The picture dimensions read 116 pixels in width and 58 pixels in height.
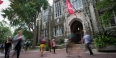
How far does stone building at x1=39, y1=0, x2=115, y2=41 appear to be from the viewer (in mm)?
14688

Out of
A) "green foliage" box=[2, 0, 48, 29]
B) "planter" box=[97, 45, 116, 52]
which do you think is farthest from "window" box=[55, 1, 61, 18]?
"planter" box=[97, 45, 116, 52]

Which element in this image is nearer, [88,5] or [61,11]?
[88,5]

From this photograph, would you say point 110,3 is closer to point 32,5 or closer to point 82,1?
point 82,1

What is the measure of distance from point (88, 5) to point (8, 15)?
1607 centimetres

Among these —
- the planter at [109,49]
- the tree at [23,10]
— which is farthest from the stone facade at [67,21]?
the planter at [109,49]

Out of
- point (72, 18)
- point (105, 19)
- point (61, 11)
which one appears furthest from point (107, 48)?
point (61, 11)

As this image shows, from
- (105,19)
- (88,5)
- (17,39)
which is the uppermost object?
(88,5)

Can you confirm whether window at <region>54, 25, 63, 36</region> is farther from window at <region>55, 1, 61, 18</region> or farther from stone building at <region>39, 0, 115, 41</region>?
window at <region>55, 1, 61, 18</region>

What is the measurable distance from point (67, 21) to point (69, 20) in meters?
0.53

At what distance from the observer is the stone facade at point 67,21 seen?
48.4 ft

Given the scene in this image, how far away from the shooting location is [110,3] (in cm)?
734

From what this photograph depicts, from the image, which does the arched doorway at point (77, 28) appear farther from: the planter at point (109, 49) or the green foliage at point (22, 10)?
the green foliage at point (22, 10)

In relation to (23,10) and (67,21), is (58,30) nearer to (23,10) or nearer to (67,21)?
(67,21)

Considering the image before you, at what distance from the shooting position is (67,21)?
59.5ft
